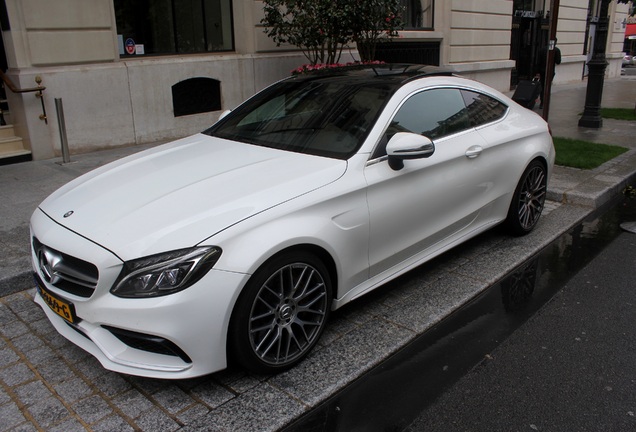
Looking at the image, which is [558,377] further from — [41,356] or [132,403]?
[41,356]

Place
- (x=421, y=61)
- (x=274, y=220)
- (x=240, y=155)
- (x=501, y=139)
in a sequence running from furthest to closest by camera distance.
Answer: (x=421, y=61)
(x=501, y=139)
(x=240, y=155)
(x=274, y=220)

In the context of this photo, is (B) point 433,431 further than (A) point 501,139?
A: No

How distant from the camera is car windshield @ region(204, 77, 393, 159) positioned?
3.94 m

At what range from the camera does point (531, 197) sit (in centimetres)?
555

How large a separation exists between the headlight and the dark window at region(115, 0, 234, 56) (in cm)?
741

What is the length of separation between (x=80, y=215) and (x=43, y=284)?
18.3 inches

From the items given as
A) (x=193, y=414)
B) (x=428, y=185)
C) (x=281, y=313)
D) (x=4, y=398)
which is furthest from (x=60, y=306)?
(x=428, y=185)

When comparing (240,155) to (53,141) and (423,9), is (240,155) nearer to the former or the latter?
(53,141)

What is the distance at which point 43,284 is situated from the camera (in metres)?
3.32

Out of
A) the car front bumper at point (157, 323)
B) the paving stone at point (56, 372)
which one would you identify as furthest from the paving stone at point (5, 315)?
the car front bumper at point (157, 323)

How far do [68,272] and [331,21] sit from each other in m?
7.40

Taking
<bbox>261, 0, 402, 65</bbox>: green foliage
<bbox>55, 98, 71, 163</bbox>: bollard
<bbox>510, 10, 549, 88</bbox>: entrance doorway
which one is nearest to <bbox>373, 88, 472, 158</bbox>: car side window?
<bbox>261, 0, 402, 65</bbox>: green foliage

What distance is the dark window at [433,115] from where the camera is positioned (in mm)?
4168

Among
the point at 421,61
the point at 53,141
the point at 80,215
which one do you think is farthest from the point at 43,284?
the point at 421,61
